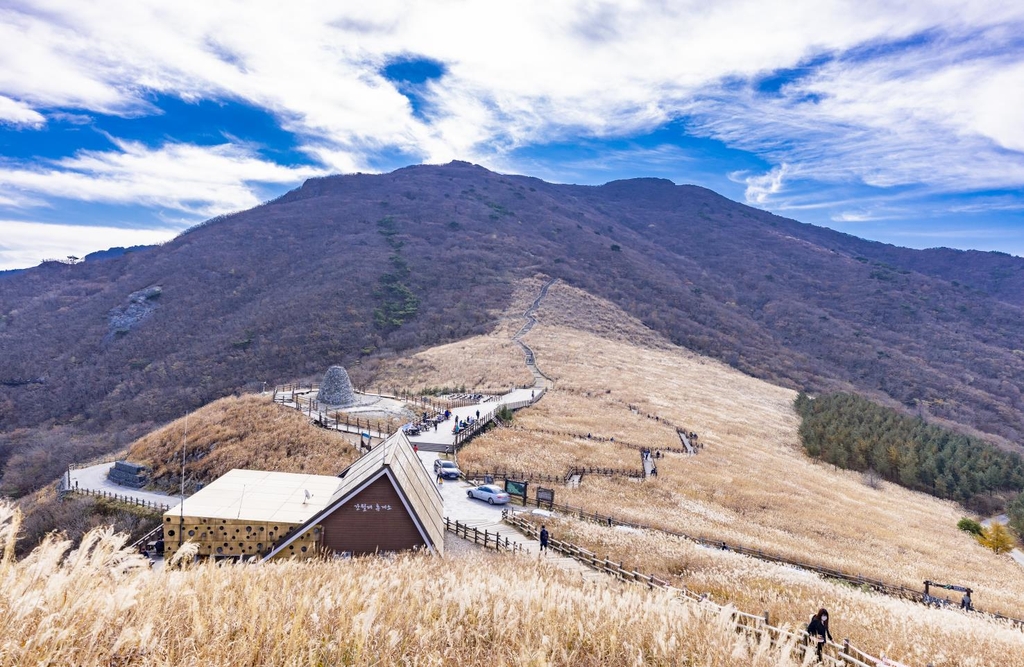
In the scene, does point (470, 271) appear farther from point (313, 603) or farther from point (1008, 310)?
point (1008, 310)

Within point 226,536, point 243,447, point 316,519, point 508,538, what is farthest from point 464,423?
point 226,536

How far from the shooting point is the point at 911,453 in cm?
4775

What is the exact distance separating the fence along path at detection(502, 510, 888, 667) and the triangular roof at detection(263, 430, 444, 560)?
461 centimetres

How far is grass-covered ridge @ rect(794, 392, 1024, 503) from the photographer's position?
44500 mm

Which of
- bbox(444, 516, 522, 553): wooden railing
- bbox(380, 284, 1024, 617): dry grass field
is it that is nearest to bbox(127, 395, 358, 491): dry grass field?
bbox(380, 284, 1024, 617): dry grass field

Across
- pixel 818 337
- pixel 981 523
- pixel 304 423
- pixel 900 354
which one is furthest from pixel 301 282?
pixel 900 354

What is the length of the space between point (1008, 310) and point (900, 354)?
64.5 metres

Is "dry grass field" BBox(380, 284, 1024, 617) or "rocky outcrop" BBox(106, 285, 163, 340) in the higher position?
"rocky outcrop" BBox(106, 285, 163, 340)

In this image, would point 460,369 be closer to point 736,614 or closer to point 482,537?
point 482,537

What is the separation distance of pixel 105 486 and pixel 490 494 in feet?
72.3

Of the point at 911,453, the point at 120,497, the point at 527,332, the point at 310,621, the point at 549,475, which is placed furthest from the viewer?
the point at 527,332

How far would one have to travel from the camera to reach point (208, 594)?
5137mm

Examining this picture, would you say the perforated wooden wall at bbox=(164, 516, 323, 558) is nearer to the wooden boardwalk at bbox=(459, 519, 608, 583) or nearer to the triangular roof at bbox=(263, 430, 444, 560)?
the triangular roof at bbox=(263, 430, 444, 560)

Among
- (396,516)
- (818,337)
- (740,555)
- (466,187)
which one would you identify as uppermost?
(466,187)
